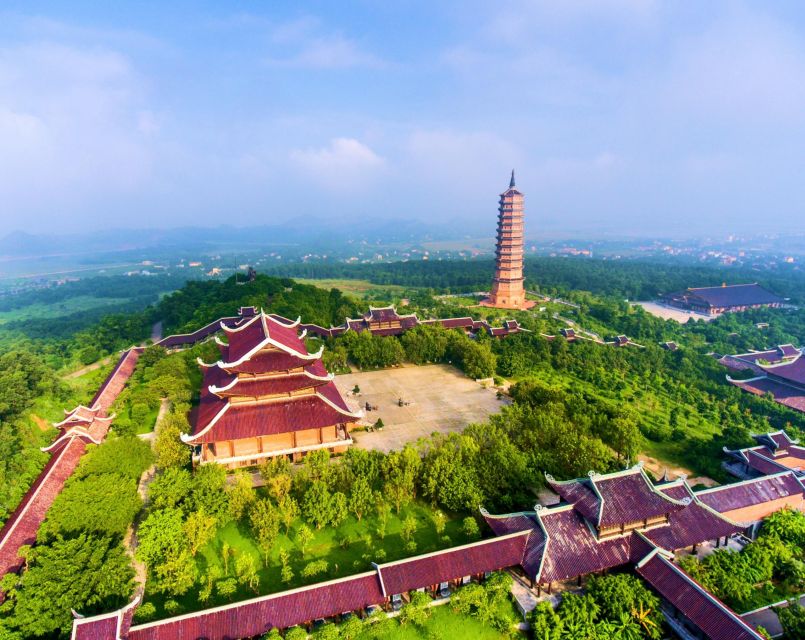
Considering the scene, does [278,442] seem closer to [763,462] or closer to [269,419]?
[269,419]

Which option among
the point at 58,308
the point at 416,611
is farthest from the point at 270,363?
the point at 58,308

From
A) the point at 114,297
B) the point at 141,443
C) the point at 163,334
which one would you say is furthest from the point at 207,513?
the point at 114,297

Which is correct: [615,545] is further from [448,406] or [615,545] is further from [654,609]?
[448,406]

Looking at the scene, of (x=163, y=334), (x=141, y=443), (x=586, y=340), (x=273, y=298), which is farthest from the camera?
(x=273, y=298)

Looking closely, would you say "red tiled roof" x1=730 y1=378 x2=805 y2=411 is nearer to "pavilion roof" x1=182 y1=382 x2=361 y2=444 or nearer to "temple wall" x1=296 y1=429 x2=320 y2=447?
"pavilion roof" x1=182 y1=382 x2=361 y2=444

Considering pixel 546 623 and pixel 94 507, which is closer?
pixel 546 623

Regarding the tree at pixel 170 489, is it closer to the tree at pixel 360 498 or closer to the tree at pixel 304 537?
the tree at pixel 304 537

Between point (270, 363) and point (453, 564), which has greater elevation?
point (270, 363)
